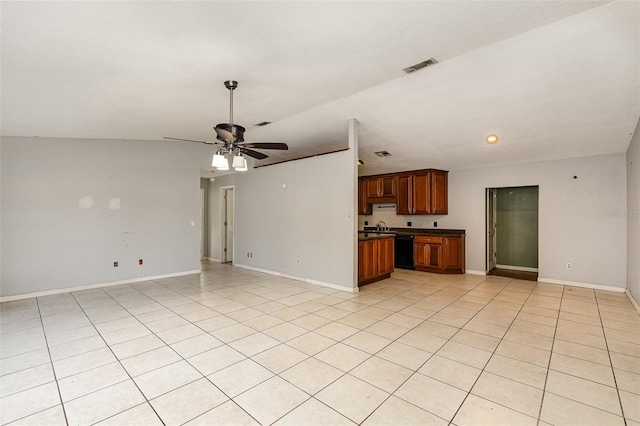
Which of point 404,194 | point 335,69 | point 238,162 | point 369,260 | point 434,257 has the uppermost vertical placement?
point 335,69

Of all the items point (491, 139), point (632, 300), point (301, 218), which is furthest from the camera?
point (301, 218)

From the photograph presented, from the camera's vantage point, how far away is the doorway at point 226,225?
805cm

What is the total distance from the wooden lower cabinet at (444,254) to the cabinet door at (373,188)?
1.76m

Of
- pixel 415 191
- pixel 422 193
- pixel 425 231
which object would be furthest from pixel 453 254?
pixel 415 191

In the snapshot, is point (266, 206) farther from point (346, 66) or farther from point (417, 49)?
point (417, 49)

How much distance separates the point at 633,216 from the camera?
14.2 feet

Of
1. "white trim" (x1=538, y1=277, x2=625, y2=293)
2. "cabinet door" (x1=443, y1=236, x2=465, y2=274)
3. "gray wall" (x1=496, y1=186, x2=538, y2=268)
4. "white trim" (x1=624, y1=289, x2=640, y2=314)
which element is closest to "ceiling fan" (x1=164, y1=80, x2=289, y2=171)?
"cabinet door" (x1=443, y1=236, x2=465, y2=274)

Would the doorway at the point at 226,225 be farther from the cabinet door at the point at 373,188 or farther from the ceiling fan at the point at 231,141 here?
the ceiling fan at the point at 231,141

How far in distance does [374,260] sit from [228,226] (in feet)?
14.6

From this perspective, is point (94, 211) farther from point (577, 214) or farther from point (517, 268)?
point (517, 268)

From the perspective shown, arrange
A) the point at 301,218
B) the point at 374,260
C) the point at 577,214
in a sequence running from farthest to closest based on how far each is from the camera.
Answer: the point at 301,218, the point at 374,260, the point at 577,214

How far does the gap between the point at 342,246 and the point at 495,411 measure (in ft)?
10.7

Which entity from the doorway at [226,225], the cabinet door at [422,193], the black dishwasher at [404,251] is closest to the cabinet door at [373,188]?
the cabinet door at [422,193]

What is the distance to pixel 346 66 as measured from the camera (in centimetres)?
304
